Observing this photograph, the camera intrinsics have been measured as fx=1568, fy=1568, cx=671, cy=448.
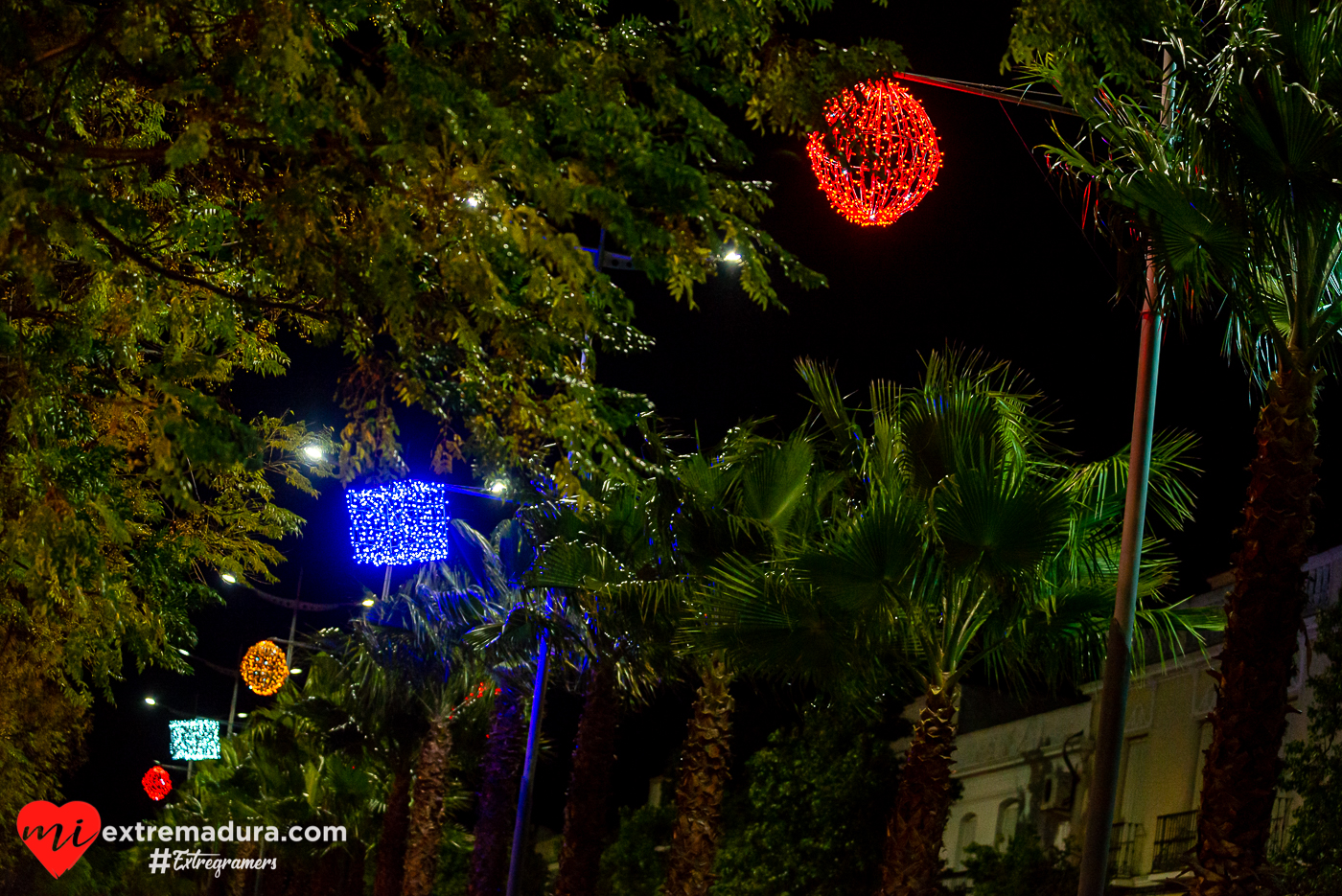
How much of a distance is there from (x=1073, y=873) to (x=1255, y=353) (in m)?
14.5

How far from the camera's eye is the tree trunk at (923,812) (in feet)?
45.4

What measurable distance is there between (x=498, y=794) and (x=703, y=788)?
12.0 metres

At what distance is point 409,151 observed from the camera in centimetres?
Answer: 744

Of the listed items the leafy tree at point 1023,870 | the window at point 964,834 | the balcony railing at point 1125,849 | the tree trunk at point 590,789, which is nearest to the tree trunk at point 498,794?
the tree trunk at point 590,789

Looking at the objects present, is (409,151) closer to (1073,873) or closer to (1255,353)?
(1255,353)

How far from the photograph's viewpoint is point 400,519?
21031 millimetres

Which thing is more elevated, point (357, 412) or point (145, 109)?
point (145, 109)

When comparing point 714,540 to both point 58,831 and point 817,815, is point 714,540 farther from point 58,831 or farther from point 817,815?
point 58,831

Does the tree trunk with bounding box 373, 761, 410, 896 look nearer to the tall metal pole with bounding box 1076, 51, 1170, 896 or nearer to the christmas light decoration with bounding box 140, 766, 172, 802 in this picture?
the tall metal pole with bounding box 1076, 51, 1170, 896

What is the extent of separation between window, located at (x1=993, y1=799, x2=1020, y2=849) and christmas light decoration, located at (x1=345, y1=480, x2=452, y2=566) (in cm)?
1229

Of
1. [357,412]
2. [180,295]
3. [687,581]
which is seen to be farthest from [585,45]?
[687,581]

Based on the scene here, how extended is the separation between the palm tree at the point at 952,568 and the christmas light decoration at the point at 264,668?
1882 centimetres

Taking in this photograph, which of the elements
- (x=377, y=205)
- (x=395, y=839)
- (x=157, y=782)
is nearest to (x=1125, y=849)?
(x=395, y=839)

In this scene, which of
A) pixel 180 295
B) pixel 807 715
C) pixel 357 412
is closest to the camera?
pixel 357 412
